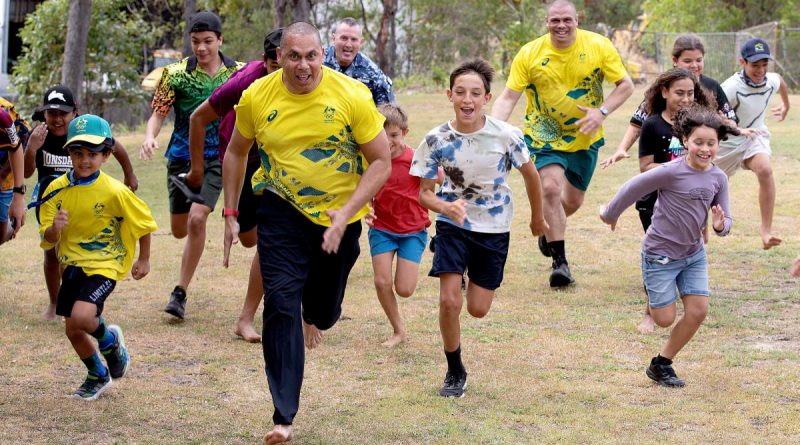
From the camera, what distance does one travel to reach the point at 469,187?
6727 mm

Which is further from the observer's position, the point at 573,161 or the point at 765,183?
the point at 573,161

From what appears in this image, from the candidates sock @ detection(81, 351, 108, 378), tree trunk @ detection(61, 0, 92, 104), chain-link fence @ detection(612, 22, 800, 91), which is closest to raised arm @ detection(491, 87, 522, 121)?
sock @ detection(81, 351, 108, 378)

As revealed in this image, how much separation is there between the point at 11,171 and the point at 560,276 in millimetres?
4223

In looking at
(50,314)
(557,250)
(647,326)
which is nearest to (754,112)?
(557,250)

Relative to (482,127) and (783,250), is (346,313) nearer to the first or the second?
(482,127)

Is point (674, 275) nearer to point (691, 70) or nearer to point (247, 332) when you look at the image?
point (691, 70)

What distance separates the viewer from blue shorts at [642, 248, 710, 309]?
6.81 metres

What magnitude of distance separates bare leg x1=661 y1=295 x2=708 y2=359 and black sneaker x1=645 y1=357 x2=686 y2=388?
0.39 feet

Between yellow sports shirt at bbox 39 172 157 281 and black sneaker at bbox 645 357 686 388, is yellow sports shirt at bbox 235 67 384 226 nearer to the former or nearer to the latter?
yellow sports shirt at bbox 39 172 157 281

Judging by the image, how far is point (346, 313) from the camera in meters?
9.00


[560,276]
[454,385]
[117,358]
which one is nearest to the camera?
[454,385]

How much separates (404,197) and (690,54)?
2349 mm

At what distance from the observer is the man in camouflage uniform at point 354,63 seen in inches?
327

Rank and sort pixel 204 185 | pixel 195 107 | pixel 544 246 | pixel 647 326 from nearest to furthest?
pixel 647 326 → pixel 204 185 → pixel 195 107 → pixel 544 246
